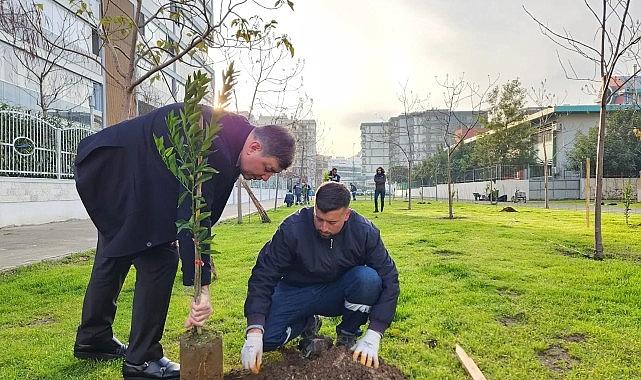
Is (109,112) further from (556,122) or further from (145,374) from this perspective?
(556,122)

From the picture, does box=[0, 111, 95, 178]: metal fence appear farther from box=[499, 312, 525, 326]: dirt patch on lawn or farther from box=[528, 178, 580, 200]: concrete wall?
box=[528, 178, 580, 200]: concrete wall

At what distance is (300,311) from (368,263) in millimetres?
503

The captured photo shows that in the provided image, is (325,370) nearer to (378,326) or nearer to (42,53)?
(378,326)

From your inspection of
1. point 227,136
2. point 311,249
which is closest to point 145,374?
point 311,249

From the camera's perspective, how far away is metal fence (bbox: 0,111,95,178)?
11461mm

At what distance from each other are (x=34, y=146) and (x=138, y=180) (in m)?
11.5

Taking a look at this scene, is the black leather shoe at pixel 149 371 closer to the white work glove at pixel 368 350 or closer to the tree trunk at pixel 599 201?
the white work glove at pixel 368 350

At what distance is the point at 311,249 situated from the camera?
3.11m

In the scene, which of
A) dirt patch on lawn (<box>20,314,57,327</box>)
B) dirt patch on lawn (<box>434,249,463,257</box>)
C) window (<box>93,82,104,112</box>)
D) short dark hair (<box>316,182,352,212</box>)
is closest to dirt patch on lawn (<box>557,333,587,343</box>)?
short dark hair (<box>316,182,352,212</box>)

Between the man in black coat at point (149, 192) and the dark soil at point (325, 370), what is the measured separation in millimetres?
505

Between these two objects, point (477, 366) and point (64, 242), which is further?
point (64, 242)

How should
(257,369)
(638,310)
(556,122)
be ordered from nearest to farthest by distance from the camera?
(257,369), (638,310), (556,122)

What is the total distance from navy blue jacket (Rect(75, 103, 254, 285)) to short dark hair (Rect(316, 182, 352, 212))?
1.57ft

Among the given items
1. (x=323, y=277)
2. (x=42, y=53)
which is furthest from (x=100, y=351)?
(x=42, y=53)
